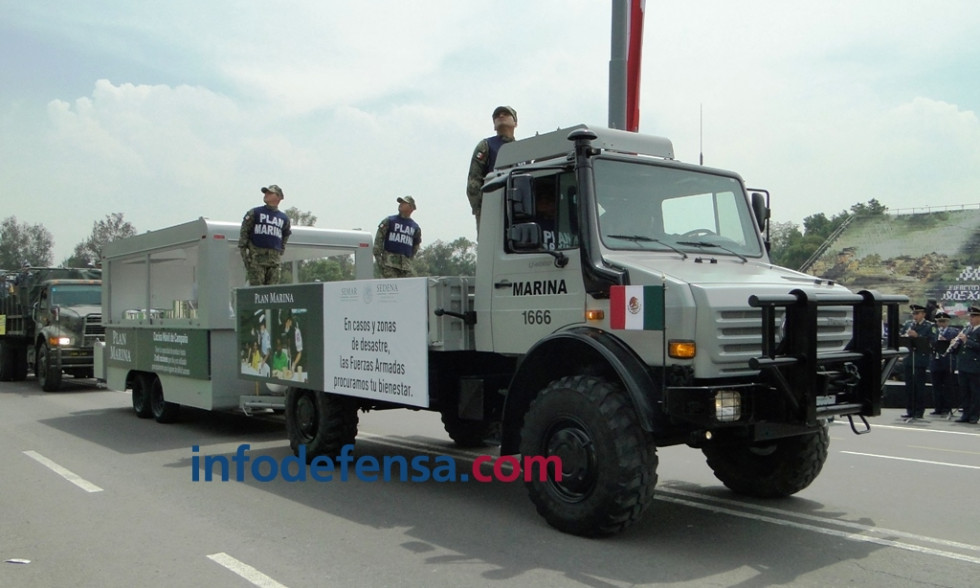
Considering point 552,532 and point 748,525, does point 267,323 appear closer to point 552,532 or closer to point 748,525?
point 552,532

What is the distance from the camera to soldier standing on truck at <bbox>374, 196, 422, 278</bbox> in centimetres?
1062

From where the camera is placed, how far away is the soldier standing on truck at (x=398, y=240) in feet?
34.9

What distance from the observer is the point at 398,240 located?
1066 centimetres

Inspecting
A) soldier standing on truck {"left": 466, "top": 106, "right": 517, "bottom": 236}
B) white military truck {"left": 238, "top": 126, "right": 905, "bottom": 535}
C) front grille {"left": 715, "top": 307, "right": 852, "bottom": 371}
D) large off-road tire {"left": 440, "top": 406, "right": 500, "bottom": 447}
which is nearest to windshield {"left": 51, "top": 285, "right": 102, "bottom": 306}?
large off-road tire {"left": 440, "top": 406, "right": 500, "bottom": 447}

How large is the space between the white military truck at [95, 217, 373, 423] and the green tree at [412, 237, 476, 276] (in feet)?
3.52

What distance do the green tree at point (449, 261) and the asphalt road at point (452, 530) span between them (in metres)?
1.98

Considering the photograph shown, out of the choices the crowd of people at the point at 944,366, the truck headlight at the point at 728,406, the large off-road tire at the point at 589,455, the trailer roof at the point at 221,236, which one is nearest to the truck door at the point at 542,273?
the large off-road tire at the point at 589,455

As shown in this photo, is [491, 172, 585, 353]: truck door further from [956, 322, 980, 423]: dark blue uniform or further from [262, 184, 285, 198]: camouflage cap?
[956, 322, 980, 423]: dark blue uniform

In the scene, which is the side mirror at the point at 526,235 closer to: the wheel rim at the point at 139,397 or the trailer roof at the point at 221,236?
the trailer roof at the point at 221,236

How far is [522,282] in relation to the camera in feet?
21.9

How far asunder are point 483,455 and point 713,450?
3.00 metres

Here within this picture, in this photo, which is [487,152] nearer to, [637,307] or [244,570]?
[637,307]

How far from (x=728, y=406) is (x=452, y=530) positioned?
7.24ft

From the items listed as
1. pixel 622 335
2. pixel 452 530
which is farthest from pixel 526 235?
pixel 452 530
